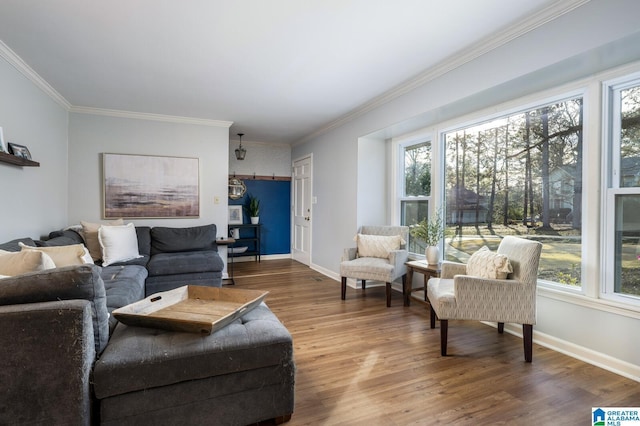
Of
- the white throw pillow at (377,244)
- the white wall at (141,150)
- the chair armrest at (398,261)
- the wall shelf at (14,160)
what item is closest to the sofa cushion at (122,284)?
the wall shelf at (14,160)

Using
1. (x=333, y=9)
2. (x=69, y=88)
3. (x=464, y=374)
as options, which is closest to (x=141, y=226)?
(x=69, y=88)

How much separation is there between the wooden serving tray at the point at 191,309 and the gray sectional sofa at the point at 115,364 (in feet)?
0.16

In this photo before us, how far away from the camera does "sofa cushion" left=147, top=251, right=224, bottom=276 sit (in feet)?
11.8

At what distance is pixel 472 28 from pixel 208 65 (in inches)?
85.3

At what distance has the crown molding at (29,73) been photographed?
2648 mm

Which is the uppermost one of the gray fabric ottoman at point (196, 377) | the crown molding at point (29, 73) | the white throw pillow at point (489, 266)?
the crown molding at point (29, 73)

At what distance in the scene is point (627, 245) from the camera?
2219mm

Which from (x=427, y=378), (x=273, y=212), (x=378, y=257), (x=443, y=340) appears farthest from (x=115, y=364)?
(x=273, y=212)

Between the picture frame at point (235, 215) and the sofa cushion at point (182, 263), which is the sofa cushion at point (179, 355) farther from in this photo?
the picture frame at point (235, 215)

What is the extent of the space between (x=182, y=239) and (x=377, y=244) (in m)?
2.51

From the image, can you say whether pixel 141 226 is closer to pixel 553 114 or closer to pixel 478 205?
pixel 478 205

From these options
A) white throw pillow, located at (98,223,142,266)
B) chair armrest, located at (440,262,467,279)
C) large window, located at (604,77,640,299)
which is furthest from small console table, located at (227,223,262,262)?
large window, located at (604,77,640,299)

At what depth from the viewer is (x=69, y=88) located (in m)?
3.50
